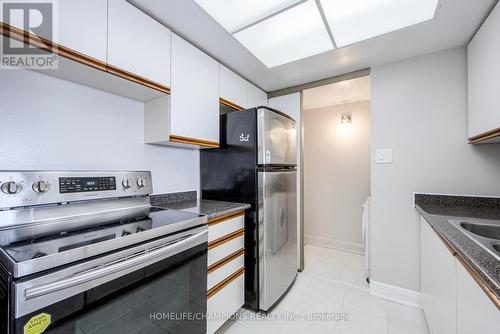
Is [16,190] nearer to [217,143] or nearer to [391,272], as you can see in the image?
[217,143]

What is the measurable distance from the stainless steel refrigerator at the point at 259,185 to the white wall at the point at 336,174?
140cm

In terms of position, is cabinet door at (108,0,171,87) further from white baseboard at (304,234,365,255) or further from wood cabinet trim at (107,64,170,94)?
white baseboard at (304,234,365,255)

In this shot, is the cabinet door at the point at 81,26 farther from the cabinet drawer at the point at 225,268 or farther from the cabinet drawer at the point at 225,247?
the cabinet drawer at the point at 225,268

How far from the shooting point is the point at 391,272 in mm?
1865

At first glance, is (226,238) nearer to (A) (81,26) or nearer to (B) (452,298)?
(B) (452,298)

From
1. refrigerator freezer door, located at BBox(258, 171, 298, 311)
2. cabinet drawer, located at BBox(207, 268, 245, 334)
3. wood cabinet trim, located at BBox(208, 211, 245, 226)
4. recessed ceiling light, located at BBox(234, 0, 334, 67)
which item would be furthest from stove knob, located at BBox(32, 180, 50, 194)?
recessed ceiling light, located at BBox(234, 0, 334, 67)

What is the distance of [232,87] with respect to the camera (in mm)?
2002

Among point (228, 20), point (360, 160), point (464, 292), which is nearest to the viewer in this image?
point (464, 292)

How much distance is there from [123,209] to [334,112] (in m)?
2.92

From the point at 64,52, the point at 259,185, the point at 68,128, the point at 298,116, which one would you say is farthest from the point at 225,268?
the point at 298,116

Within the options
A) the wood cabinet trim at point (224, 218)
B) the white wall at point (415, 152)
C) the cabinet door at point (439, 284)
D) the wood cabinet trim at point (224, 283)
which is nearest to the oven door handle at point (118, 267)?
the wood cabinet trim at point (224, 218)

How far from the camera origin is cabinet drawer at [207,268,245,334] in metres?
1.35

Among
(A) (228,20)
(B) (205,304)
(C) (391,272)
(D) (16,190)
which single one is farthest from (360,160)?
(D) (16,190)

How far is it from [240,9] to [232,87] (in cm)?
77
